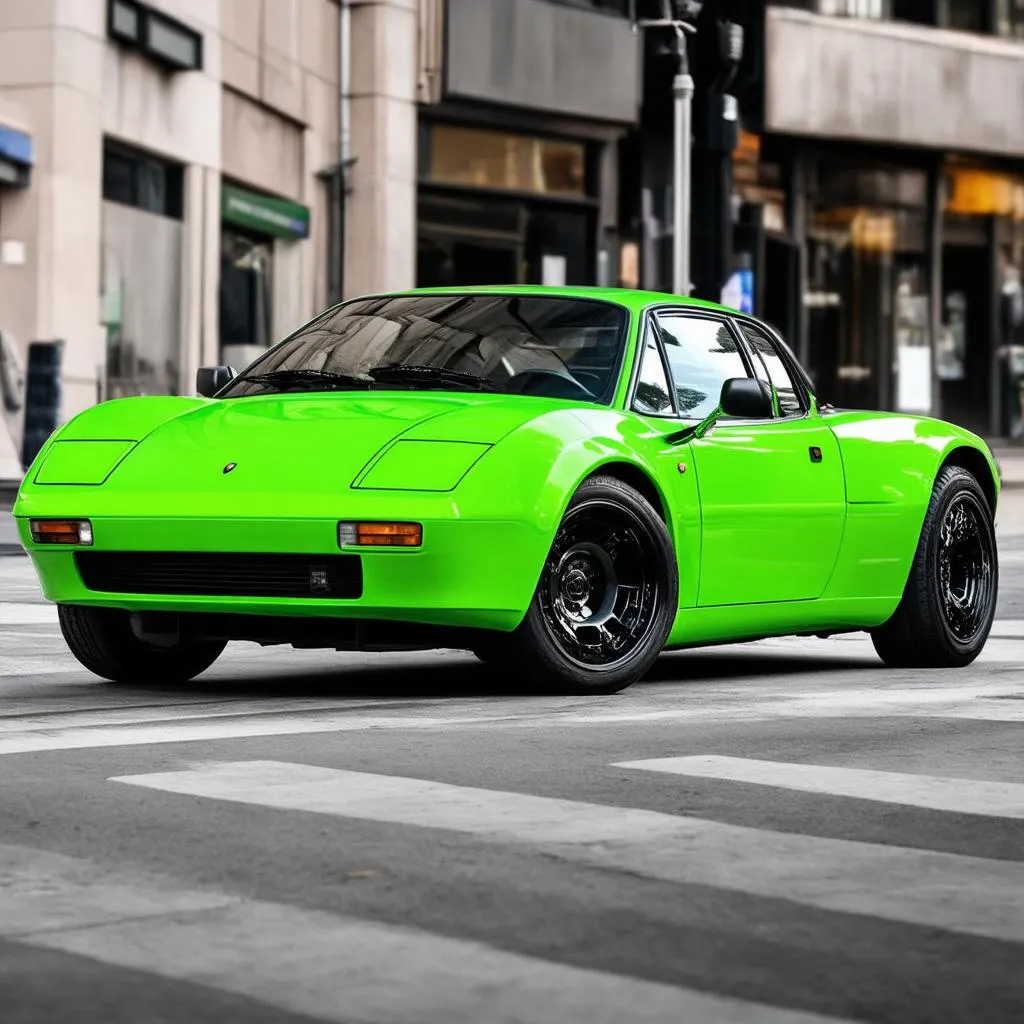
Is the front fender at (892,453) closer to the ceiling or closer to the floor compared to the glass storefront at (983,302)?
closer to the floor

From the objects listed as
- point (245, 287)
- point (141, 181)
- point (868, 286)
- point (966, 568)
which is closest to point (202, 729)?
point (966, 568)

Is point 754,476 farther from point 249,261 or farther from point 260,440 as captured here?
point 249,261

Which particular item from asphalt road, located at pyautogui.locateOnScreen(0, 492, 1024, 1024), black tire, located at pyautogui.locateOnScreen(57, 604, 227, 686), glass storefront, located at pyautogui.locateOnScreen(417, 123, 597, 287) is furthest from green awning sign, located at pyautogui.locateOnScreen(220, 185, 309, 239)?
asphalt road, located at pyautogui.locateOnScreen(0, 492, 1024, 1024)

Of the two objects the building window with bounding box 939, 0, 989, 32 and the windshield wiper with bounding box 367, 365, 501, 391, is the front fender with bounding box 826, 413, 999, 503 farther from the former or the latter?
the building window with bounding box 939, 0, 989, 32

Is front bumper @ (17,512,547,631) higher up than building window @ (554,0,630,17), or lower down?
lower down

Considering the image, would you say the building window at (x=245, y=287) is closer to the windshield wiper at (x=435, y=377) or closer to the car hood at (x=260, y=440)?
the windshield wiper at (x=435, y=377)

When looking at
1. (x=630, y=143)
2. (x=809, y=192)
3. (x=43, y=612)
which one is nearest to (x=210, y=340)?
(x=630, y=143)

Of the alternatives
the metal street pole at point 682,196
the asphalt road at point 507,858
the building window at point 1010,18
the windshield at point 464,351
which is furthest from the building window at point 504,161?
the asphalt road at point 507,858

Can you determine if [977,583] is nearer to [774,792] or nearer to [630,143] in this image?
[774,792]

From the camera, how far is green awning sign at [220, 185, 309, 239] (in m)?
31.0

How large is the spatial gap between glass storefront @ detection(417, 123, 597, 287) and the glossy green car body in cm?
2615

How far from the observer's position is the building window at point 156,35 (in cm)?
2703

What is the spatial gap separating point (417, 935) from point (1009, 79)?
42253mm

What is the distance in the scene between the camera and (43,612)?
12875 millimetres
